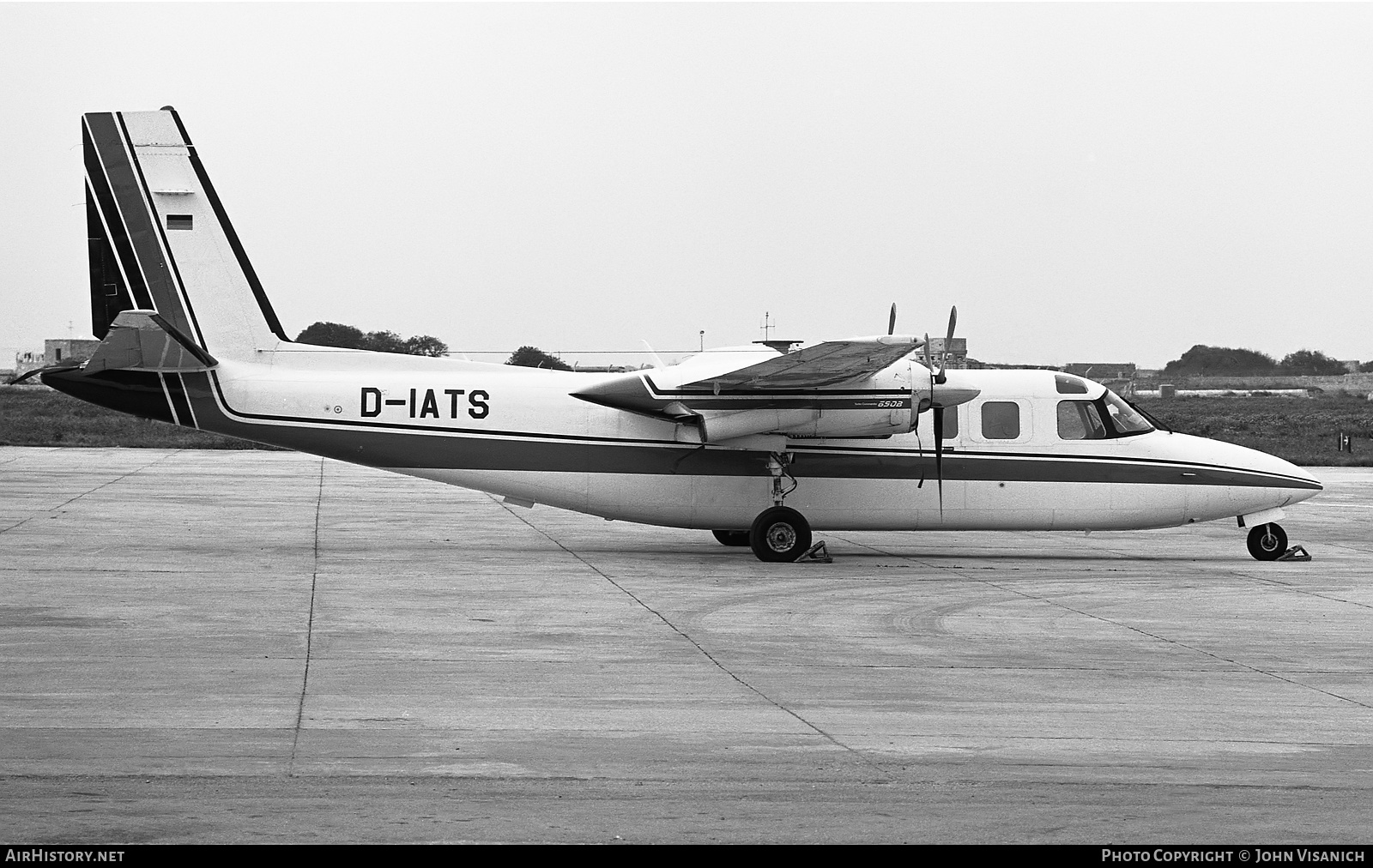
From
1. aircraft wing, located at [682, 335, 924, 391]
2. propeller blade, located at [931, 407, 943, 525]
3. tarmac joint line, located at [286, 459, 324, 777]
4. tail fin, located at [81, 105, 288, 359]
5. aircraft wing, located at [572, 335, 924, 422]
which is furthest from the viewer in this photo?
propeller blade, located at [931, 407, 943, 525]

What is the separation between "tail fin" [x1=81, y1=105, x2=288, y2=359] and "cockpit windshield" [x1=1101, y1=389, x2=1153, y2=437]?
11.6 metres

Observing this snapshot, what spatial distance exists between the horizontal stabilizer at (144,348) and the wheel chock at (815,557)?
824cm

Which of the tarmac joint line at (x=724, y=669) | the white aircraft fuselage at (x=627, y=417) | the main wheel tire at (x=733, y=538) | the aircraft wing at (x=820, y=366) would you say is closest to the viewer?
the tarmac joint line at (x=724, y=669)

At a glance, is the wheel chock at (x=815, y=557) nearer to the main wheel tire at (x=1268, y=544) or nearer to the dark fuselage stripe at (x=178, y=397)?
the main wheel tire at (x=1268, y=544)

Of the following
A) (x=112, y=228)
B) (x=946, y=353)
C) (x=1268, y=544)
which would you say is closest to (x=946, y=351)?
(x=946, y=353)

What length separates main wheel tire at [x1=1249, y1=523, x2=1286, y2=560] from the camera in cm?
1938

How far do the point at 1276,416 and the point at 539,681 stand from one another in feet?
233

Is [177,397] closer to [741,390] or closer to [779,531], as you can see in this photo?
[741,390]

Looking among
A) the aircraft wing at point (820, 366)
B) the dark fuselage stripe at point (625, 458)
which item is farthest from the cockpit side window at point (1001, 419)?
the aircraft wing at point (820, 366)

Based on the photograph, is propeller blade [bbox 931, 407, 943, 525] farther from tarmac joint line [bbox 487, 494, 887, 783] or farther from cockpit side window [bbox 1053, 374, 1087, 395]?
tarmac joint line [bbox 487, 494, 887, 783]

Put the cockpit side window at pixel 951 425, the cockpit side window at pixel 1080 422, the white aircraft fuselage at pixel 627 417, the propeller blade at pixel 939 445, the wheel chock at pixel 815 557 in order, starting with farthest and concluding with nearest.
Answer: the cockpit side window at pixel 1080 422
the cockpit side window at pixel 951 425
the wheel chock at pixel 815 557
the propeller blade at pixel 939 445
the white aircraft fuselage at pixel 627 417

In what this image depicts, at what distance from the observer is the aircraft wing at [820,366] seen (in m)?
16.8

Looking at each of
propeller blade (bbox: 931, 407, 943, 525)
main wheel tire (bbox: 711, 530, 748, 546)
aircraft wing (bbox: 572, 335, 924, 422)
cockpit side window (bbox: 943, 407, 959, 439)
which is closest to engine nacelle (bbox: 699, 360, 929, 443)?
aircraft wing (bbox: 572, 335, 924, 422)
